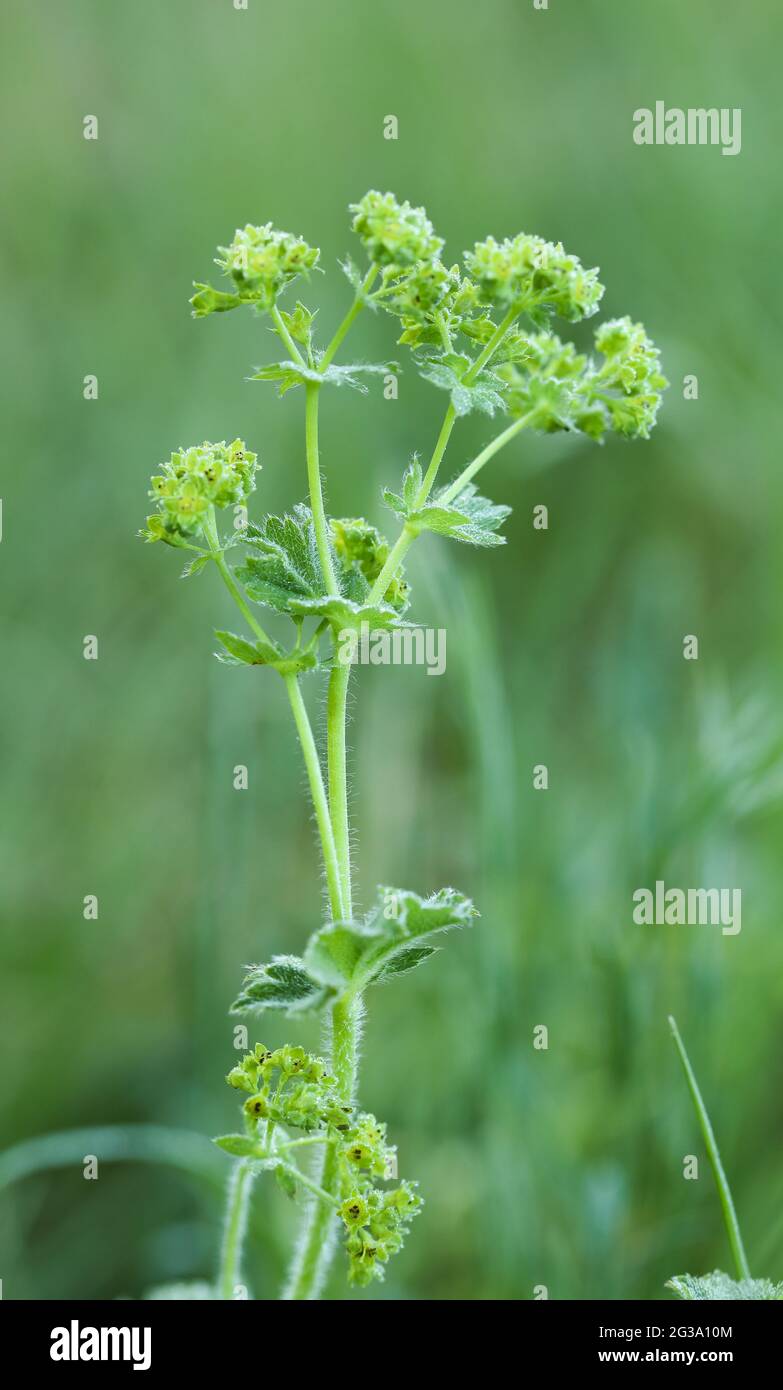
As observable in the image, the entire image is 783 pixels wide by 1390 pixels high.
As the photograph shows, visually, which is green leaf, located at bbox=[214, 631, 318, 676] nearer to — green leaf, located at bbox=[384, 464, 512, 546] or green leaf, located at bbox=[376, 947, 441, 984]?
green leaf, located at bbox=[384, 464, 512, 546]

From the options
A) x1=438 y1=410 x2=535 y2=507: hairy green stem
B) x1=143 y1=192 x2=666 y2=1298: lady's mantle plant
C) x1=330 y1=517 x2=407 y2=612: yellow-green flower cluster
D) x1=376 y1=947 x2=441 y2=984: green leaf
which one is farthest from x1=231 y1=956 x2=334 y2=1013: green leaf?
x1=438 y1=410 x2=535 y2=507: hairy green stem

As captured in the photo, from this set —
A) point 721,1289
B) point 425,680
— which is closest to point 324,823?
point 721,1289

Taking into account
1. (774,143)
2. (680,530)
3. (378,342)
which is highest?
(774,143)

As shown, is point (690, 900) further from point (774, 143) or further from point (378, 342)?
point (774, 143)

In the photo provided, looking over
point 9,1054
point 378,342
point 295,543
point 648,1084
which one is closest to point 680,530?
point 378,342

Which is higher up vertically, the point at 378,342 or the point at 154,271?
the point at 154,271

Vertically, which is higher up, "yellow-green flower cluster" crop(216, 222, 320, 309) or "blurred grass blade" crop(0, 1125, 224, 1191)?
"yellow-green flower cluster" crop(216, 222, 320, 309)

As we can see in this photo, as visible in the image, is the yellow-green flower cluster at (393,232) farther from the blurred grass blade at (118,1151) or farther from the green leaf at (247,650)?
the blurred grass blade at (118,1151)
